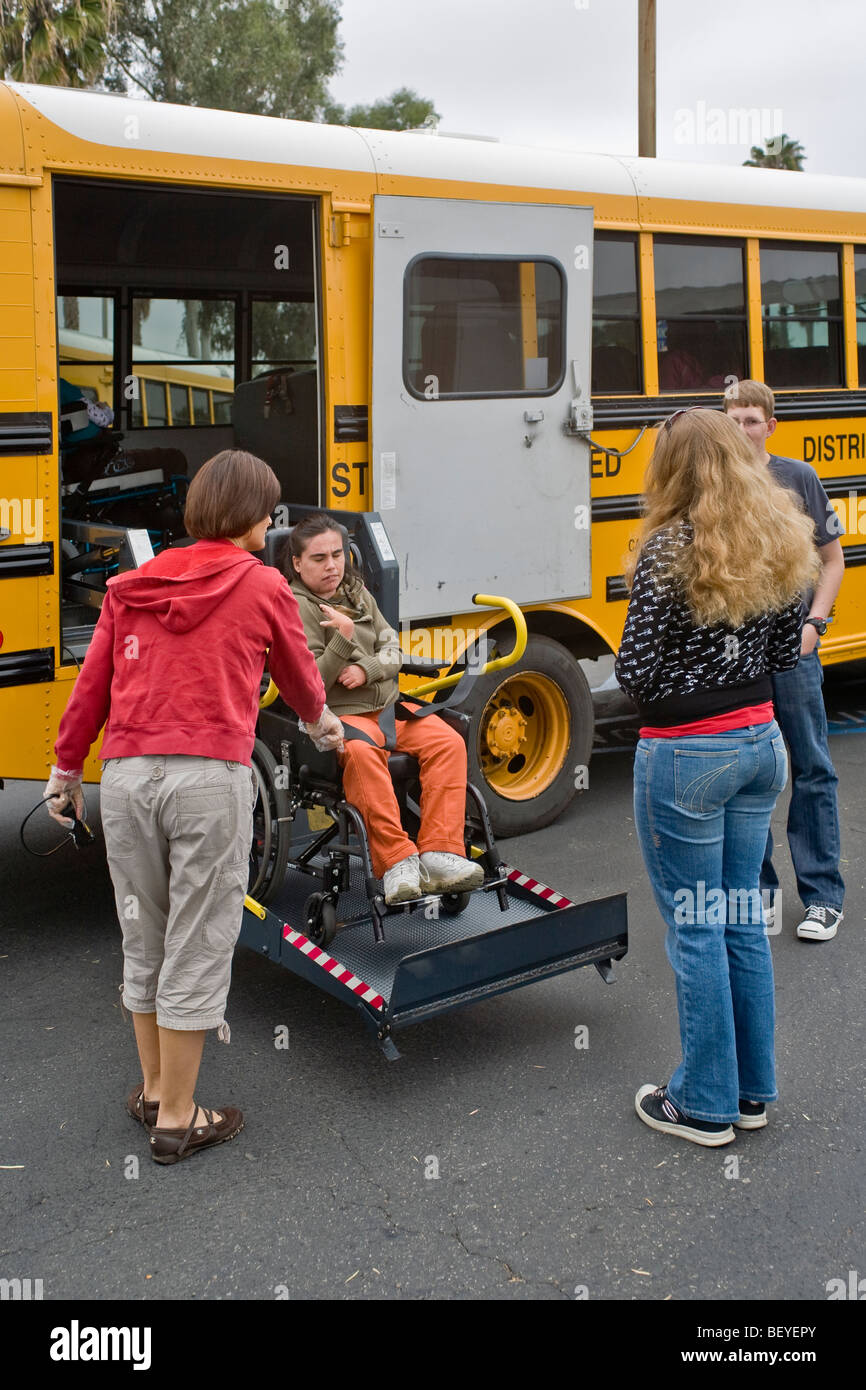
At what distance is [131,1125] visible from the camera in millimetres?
3564

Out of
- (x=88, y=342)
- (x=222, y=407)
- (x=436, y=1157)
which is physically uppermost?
(x=88, y=342)

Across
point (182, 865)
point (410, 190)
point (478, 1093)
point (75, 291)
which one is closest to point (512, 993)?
point (478, 1093)

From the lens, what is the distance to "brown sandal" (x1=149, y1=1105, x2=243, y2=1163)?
3344 millimetres

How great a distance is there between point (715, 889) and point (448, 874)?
1.04 metres

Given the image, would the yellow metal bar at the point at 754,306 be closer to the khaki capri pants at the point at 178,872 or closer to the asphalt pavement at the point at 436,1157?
the asphalt pavement at the point at 436,1157

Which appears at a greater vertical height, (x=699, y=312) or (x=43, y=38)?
(x=43, y=38)

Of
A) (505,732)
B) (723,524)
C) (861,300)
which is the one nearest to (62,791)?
(723,524)

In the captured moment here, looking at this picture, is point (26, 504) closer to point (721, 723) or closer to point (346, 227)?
point (346, 227)

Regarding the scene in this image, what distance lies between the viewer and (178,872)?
10.4 ft

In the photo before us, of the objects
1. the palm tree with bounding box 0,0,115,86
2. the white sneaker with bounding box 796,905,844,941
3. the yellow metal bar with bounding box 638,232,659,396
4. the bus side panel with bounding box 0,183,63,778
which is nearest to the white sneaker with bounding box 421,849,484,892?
the white sneaker with bounding box 796,905,844,941

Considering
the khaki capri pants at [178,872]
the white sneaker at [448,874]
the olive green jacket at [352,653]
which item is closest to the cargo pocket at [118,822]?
the khaki capri pants at [178,872]

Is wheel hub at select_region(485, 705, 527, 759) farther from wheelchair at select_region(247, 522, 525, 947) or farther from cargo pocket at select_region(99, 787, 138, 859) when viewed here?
cargo pocket at select_region(99, 787, 138, 859)

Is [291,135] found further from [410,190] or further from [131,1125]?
[131,1125]

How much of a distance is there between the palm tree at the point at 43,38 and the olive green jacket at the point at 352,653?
16129mm
